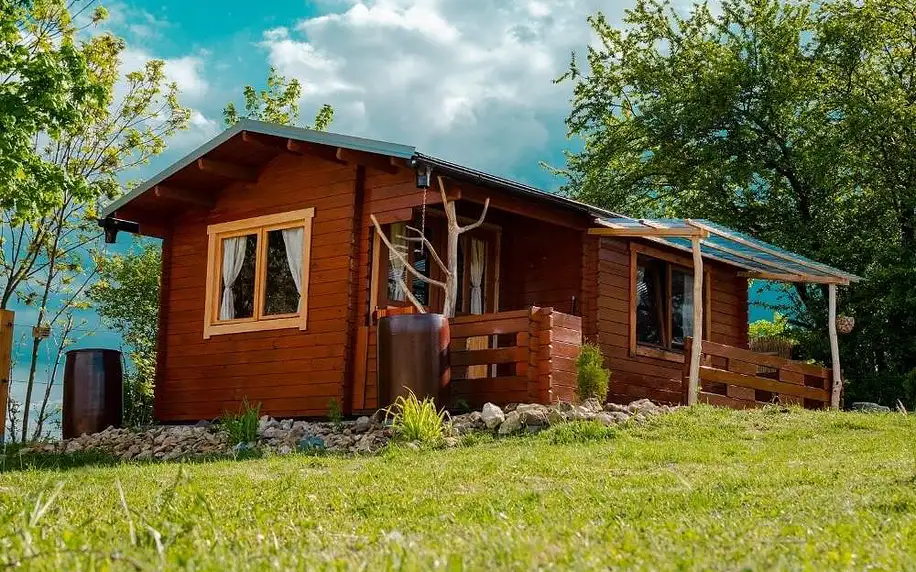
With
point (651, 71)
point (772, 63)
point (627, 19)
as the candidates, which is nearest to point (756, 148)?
point (772, 63)

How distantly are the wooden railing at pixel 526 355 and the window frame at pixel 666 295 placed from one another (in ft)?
9.56

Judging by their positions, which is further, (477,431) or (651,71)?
(651,71)

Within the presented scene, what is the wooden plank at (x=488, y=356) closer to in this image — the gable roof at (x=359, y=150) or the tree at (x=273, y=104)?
the gable roof at (x=359, y=150)

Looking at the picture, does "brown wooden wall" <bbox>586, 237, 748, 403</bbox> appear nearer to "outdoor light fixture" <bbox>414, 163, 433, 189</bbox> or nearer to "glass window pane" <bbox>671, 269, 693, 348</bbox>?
"glass window pane" <bbox>671, 269, 693, 348</bbox>

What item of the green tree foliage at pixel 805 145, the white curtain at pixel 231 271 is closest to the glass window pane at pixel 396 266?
the white curtain at pixel 231 271

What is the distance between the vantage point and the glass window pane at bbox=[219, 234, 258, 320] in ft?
46.5

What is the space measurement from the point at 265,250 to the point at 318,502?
824 cm

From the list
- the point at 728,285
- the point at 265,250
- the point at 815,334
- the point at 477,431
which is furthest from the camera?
A: the point at 815,334

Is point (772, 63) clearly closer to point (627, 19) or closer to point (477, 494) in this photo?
point (627, 19)

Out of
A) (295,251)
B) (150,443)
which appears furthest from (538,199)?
(150,443)

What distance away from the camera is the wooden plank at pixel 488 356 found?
11.7 metres

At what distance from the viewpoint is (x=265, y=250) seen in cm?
1406

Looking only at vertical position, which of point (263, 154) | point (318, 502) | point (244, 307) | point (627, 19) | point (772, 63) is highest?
point (627, 19)

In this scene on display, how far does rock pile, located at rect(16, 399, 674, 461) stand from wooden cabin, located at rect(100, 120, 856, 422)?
33.0 inches
